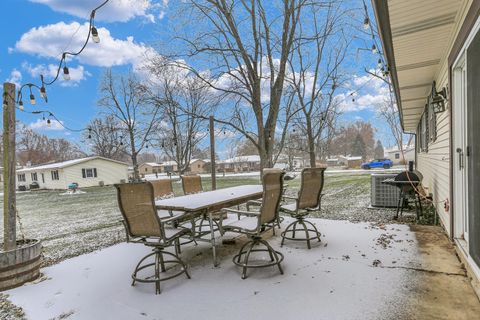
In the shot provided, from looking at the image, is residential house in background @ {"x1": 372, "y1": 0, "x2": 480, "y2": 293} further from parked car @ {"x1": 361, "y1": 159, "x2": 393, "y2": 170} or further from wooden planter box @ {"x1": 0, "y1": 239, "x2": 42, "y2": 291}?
parked car @ {"x1": 361, "y1": 159, "x2": 393, "y2": 170}

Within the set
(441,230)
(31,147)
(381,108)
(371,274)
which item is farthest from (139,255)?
(31,147)

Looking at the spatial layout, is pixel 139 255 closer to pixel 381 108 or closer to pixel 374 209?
pixel 374 209

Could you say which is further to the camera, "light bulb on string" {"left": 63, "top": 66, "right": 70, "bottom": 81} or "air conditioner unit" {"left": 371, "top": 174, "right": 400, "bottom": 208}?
"air conditioner unit" {"left": 371, "top": 174, "right": 400, "bottom": 208}

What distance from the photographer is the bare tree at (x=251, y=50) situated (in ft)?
27.4

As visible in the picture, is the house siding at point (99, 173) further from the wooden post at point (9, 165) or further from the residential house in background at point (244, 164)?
the wooden post at point (9, 165)


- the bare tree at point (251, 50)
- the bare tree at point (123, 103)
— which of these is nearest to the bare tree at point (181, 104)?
the bare tree at point (251, 50)

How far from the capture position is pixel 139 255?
152 inches

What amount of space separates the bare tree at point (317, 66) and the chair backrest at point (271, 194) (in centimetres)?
812

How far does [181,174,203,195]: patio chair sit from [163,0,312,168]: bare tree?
3.22 metres

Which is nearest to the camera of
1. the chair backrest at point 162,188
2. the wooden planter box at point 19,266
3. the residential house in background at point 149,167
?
the wooden planter box at point 19,266

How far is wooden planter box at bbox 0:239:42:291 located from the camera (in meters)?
2.91

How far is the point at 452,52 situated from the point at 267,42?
5955 millimetres

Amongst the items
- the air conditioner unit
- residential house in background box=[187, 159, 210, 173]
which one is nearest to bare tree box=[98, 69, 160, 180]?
the air conditioner unit

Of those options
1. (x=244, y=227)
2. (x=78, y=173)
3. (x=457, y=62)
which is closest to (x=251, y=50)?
(x=457, y=62)
